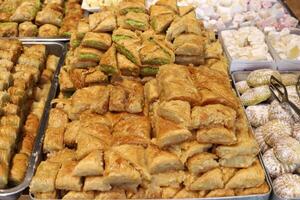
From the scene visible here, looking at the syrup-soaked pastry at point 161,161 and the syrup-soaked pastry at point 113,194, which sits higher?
the syrup-soaked pastry at point 161,161

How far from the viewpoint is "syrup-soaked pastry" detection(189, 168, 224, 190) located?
2.01 meters

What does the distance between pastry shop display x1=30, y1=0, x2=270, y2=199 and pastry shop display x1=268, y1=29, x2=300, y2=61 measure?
75 centimetres

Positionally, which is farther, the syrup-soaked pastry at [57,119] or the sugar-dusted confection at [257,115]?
the sugar-dusted confection at [257,115]

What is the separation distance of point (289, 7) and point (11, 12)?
2429 mm

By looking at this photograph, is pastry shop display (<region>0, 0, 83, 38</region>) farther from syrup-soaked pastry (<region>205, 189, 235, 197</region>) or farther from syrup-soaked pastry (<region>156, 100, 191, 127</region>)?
syrup-soaked pastry (<region>205, 189, 235, 197</region>)

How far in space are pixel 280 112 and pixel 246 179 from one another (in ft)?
2.05

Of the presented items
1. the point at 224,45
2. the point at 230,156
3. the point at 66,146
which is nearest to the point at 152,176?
the point at 230,156

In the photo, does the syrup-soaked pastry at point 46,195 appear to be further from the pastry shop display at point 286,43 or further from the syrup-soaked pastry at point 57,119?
the pastry shop display at point 286,43

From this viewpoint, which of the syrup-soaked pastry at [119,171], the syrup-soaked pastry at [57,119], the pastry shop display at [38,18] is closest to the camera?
the syrup-soaked pastry at [119,171]

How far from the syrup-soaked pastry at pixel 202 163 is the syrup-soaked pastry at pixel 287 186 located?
0.34 m

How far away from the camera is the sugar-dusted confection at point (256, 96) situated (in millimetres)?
2627

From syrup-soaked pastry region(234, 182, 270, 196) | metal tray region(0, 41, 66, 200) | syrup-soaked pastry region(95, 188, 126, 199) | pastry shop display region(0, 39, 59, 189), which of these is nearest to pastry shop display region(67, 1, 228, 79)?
metal tray region(0, 41, 66, 200)

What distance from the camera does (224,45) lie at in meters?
3.14

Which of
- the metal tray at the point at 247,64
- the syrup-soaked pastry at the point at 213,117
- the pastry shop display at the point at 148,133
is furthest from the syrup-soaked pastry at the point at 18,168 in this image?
the metal tray at the point at 247,64
